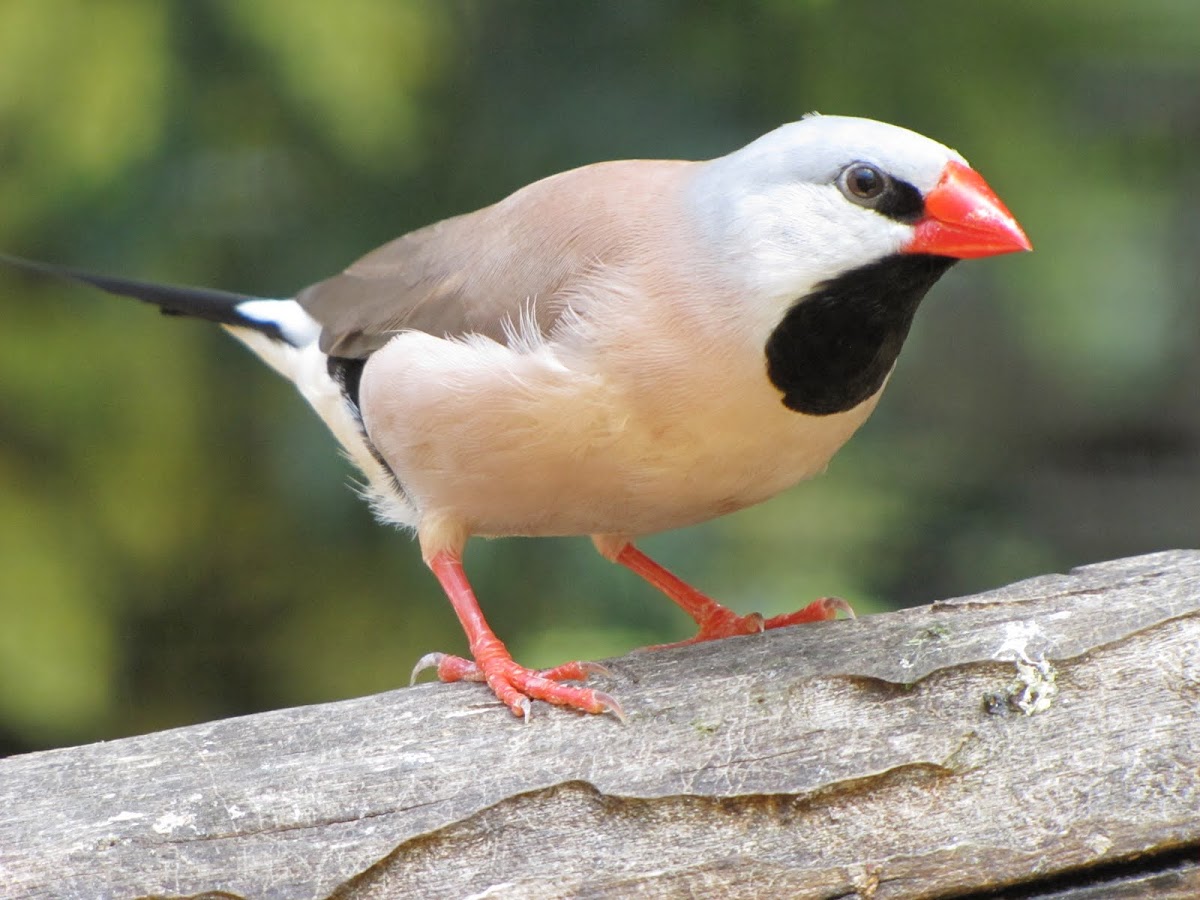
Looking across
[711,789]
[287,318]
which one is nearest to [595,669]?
[711,789]

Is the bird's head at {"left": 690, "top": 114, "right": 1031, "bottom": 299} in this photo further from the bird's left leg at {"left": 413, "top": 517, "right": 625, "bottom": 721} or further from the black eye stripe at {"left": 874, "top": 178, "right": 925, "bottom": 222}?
the bird's left leg at {"left": 413, "top": 517, "right": 625, "bottom": 721}

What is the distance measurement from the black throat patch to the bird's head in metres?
0.03

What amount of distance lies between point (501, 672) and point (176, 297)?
1559 millimetres

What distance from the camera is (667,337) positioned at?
302 centimetres

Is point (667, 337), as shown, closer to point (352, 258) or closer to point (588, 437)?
point (588, 437)

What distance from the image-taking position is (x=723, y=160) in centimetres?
323

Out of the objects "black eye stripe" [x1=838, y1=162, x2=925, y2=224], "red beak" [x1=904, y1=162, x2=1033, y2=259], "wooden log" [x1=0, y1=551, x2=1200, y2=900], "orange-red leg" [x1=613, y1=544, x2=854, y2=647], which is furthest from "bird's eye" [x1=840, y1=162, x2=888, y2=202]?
"orange-red leg" [x1=613, y1=544, x2=854, y2=647]

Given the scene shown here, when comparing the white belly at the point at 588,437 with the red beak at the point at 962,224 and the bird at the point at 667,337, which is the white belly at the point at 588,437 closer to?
the bird at the point at 667,337

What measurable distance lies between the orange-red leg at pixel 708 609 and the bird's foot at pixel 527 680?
1.48 ft

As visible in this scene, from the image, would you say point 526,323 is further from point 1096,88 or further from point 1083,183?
point 1096,88

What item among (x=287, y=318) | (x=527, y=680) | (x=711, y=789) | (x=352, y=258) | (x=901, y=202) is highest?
(x=352, y=258)

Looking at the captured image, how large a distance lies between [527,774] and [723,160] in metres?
1.34

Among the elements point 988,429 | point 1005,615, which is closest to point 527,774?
point 1005,615

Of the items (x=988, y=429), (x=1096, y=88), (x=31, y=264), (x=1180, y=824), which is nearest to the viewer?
(x=1180, y=824)
